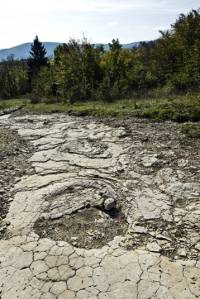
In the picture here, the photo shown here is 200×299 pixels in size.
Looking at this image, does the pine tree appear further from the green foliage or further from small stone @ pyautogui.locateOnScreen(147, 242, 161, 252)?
small stone @ pyautogui.locateOnScreen(147, 242, 161, 252)

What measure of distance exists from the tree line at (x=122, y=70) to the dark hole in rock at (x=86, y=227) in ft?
34.8

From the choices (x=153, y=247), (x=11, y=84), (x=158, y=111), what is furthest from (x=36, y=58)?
(x=153, y=247)

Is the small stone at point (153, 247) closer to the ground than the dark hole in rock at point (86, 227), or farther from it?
closer to the ground

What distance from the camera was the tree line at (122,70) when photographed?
16047mm

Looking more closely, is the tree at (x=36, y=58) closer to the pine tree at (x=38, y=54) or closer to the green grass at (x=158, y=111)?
the pine tree at (x=38, y=54)

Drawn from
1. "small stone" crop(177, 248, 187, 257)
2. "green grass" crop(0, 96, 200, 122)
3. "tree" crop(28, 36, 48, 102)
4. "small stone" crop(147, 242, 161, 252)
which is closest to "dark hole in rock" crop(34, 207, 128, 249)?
"small stone" crop(147, 242, 161, 252)

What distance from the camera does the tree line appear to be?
52.6 feet

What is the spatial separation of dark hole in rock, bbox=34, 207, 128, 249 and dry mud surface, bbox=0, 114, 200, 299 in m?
0.01

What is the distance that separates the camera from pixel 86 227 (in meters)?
4.39

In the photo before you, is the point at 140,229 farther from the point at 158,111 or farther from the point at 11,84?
the point at 11,84

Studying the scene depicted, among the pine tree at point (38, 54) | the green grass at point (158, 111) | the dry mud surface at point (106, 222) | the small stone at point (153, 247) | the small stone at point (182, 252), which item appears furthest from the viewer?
the pine tree at point (38, 54)

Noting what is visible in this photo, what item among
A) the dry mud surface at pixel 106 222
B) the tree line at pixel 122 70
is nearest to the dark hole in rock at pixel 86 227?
the dry mud surface at pixel 106 222

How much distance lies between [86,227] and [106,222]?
32 centimetres

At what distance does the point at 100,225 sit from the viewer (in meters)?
4.42
